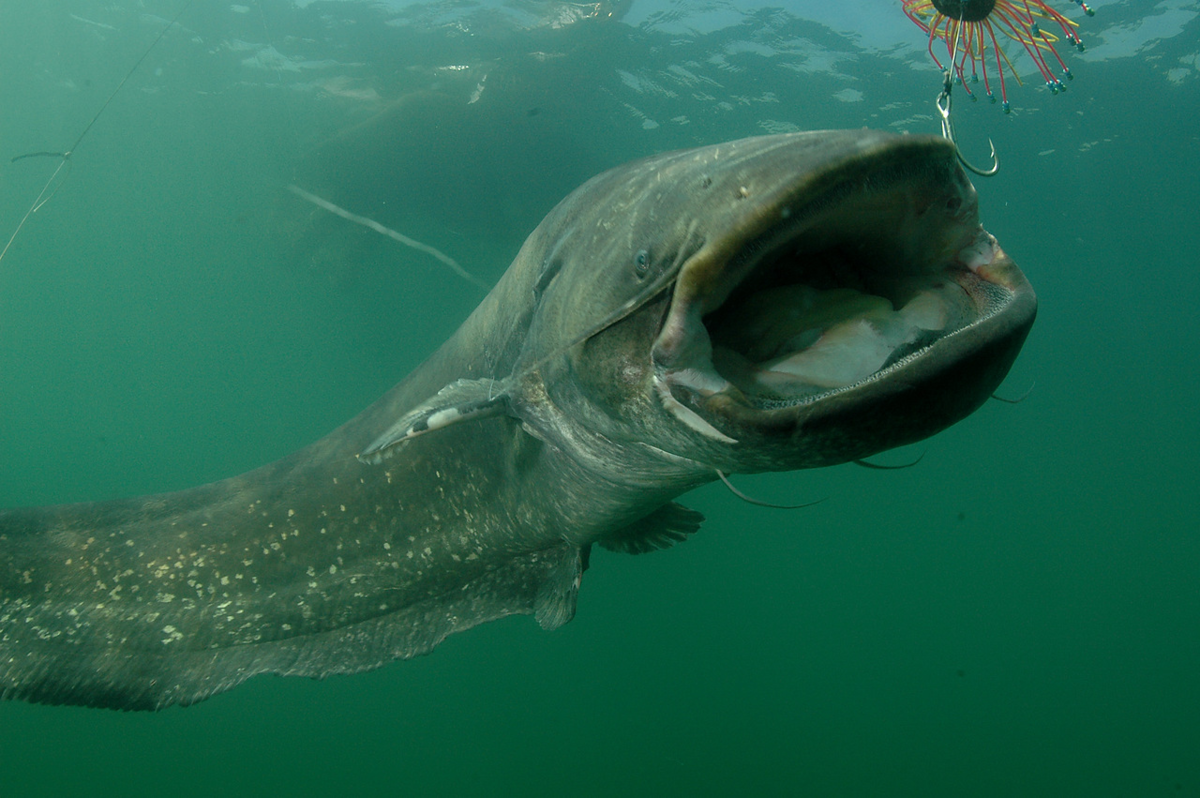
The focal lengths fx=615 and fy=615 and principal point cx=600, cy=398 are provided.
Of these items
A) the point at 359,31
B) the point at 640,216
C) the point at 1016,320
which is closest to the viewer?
the point at 1016,320

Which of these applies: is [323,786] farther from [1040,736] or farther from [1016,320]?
[1040,736]

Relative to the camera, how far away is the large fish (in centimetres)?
130

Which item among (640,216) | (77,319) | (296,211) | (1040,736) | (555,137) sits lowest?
(77,319)

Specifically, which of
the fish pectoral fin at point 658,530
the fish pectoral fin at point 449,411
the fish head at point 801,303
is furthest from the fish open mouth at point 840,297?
the fish pectoral fin at point 658,530

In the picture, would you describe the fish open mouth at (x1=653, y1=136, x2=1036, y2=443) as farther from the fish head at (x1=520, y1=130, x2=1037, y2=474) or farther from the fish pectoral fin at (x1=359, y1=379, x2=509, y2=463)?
the fish pectoral fin at (x1=359, y1=379, x2=509, y2=463)

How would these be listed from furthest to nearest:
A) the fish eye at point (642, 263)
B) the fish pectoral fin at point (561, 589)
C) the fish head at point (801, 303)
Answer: the fish pectoral fin at point (561, 589)
the fish eye at point (642, 263)
the fish head at point (801, 303)

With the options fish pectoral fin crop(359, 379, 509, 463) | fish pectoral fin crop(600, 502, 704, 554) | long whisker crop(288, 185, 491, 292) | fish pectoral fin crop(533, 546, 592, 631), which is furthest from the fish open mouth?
long whisker crop(288, 185, 491, 292)

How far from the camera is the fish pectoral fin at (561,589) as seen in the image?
352cm

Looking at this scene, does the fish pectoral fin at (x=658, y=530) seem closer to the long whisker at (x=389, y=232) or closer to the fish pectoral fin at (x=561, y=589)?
the fish pectoral fin at (x=561, y=589)

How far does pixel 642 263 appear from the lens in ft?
5.10

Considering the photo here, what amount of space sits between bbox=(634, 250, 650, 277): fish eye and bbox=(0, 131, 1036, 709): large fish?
0.04 ft

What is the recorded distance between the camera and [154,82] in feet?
65.5

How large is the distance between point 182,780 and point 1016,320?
83.7ft

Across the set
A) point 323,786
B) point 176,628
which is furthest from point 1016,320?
point 323,786
